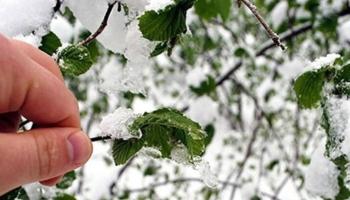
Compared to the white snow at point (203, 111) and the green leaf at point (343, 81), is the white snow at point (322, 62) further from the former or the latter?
the white snow at point (203, 111)

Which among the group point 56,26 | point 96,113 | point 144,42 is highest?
point 96,113

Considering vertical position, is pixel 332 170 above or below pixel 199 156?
above

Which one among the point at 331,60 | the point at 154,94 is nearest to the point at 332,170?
the point at 331,60

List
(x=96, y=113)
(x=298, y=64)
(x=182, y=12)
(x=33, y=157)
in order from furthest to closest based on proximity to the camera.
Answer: (x=96, y=113), (x=298, y=64), (x=182, y=12), (x=33, y=157)

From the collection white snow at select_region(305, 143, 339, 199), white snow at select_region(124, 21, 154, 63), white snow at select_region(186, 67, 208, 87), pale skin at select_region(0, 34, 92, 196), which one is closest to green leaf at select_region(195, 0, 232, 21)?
white snow at select_region(186, 67, 208, 87)

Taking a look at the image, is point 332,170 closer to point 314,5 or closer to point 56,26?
point 56,26

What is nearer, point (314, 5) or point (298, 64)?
point (314, 5)
